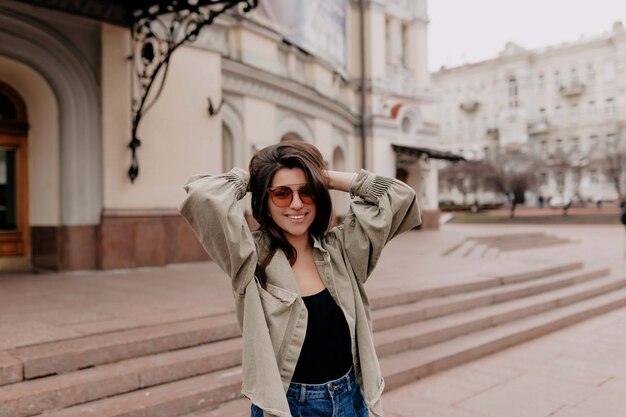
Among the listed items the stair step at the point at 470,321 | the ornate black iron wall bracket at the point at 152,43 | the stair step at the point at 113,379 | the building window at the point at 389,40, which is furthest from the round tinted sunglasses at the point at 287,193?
the building window at the point at 389,40

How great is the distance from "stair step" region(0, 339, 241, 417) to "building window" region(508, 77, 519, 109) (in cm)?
6093

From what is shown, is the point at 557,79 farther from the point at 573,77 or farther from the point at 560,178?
the point at 560,178

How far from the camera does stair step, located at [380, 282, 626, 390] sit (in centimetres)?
559

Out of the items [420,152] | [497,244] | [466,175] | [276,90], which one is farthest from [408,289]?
[466,175]

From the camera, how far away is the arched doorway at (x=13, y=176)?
9.31 metres

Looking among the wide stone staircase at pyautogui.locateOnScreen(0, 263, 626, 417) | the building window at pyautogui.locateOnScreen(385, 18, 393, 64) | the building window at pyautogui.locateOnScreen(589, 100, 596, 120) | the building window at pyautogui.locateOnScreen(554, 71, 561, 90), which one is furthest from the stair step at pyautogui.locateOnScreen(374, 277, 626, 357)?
the building window at pyautogui.locateOnScreen(554, 71, 561, 90)

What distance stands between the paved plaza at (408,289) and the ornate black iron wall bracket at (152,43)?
8.08ft

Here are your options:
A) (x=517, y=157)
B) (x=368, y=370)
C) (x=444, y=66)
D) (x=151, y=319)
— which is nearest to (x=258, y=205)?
(x=368, y=370)

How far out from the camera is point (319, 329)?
2.16 meters

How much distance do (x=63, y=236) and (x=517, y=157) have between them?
44945 millimetres

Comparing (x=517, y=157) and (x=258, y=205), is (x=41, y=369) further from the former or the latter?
(x=517, y=157)

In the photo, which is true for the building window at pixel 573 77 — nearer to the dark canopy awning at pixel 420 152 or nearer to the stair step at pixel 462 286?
the dark canopy awning at pixel 420 152

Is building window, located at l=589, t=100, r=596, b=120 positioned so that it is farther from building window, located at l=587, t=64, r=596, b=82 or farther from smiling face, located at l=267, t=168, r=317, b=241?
smiling face, located at l=267, t=168, r=317, b=241

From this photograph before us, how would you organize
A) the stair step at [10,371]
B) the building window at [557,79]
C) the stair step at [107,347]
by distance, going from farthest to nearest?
the building window at [557,79] → the stair step at [107,347] → the stair step at [10,371]
